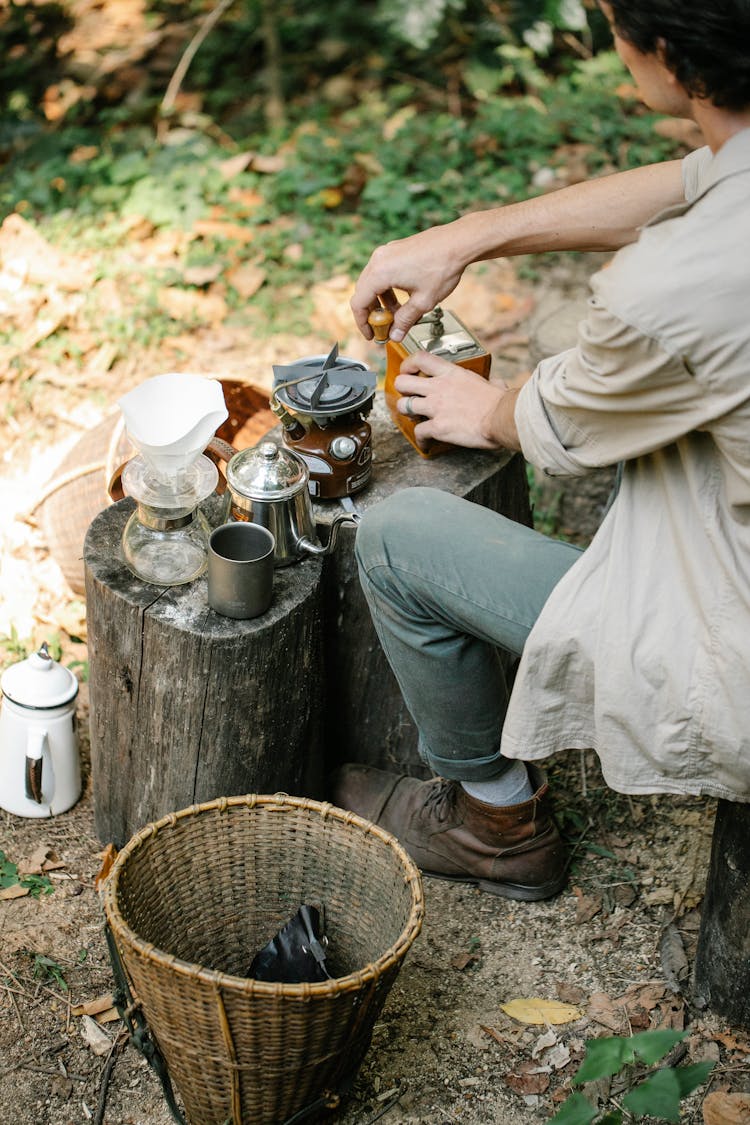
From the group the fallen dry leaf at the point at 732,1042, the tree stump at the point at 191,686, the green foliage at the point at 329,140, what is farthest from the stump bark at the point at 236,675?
the green foliage at the point at 329,140

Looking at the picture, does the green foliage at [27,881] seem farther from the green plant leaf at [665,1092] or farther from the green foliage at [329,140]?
the green foliage at [329,140]

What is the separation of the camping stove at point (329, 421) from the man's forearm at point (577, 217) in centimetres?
39

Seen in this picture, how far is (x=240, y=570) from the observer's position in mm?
2184

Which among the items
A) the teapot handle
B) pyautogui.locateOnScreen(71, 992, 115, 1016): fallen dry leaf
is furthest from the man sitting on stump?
the teapot handle

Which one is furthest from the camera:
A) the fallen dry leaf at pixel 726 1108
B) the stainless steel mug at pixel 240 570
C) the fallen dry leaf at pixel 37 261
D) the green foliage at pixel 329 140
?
the green foliage at pixel 329 140

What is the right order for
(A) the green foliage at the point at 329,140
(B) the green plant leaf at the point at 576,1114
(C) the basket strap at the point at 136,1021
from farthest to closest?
1. (A) the green foliage at the point at 329,140
2. (C) the basket strap at the point at 136,1021
3. (B) the green plant leaf at the point at 576,1114

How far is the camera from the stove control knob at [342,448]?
2.46 metres

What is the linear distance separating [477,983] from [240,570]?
1.02 meters

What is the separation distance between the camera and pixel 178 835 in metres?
2.12

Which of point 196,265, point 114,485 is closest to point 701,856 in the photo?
point 114,485

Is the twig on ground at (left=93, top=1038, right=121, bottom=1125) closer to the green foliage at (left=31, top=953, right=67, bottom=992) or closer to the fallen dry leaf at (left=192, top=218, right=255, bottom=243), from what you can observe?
the green foliage at (left=31, top=953, right=67, bottom=992)

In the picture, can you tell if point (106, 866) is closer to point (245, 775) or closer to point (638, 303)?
point (245, 775)

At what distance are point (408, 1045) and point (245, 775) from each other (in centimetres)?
64

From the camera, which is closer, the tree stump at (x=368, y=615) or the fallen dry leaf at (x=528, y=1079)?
the fallen dry leaf at (x=528, y=1079)
